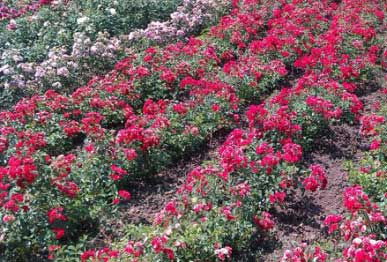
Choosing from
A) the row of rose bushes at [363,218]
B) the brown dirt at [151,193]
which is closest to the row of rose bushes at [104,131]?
the brown dirt at [151,193]

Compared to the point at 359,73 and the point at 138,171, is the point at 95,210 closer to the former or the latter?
the point at 138,171

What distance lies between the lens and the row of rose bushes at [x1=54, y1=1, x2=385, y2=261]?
490 cm

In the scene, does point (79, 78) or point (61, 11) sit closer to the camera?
point (79, 78)

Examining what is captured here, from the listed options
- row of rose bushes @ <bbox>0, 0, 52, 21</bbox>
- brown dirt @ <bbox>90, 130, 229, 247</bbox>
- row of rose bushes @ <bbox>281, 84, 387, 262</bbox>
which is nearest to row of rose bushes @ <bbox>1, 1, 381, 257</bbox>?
brown dirt @ <bbox>90, 130, 229, 247</bbox>

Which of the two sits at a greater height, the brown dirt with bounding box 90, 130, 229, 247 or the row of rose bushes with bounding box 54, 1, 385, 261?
the row of rose bushes with bounding box 54, 1, 385, 261

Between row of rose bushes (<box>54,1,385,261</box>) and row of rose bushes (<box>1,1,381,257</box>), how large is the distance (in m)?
0.03

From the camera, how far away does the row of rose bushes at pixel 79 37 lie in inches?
342

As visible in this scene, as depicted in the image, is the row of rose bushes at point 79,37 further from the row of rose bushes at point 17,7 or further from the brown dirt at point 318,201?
the brown dirt at point 318,201

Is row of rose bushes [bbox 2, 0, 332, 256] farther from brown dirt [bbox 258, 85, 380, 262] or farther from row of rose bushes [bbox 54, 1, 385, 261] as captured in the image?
brown dirt [bbox 258, 85, 380, 262]

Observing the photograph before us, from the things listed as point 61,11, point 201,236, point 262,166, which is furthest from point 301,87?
point 61,11

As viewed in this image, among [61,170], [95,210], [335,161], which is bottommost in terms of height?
[335,161]

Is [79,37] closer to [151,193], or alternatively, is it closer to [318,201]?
[151,193]

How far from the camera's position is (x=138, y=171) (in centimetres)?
653

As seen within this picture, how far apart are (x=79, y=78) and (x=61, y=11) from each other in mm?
2820
